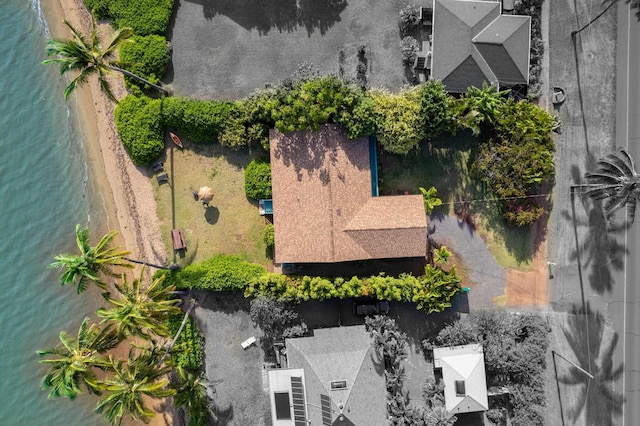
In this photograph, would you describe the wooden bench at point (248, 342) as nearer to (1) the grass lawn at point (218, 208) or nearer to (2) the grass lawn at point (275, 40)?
(1) the grass lawn at point (218, 208)

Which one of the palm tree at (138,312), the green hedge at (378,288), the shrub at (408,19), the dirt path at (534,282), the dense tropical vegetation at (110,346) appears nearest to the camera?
the palm tree at (138,312)

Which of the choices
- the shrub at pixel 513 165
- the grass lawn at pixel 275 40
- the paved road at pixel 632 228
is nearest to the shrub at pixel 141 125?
the grass lawn at pixel 275 40

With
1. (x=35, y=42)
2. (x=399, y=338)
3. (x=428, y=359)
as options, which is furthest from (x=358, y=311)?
(x=35, y=42)

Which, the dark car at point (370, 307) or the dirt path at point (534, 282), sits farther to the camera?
the dirt path at point (534, 282)

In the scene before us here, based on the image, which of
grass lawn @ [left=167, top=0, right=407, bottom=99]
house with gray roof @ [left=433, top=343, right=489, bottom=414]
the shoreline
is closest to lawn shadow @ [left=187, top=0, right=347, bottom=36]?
grass lawn @ [left=167, top=0, right=407, bottom=99]

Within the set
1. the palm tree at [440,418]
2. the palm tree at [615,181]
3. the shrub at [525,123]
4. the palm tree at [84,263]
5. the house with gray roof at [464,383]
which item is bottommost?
the palm tree at [440,418]

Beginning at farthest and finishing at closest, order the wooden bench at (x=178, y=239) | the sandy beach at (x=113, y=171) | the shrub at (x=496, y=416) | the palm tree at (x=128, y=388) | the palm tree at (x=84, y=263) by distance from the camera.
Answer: the sandy beach at (x=113, y=171) → the wooden bench at (x=178, y=239) → the shrub at (x=496, y=416) → the palm tree at (x=84, y=263) → the palm tree at (x=128, y=388)

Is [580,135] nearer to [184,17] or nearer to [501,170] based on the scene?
[501,170]
